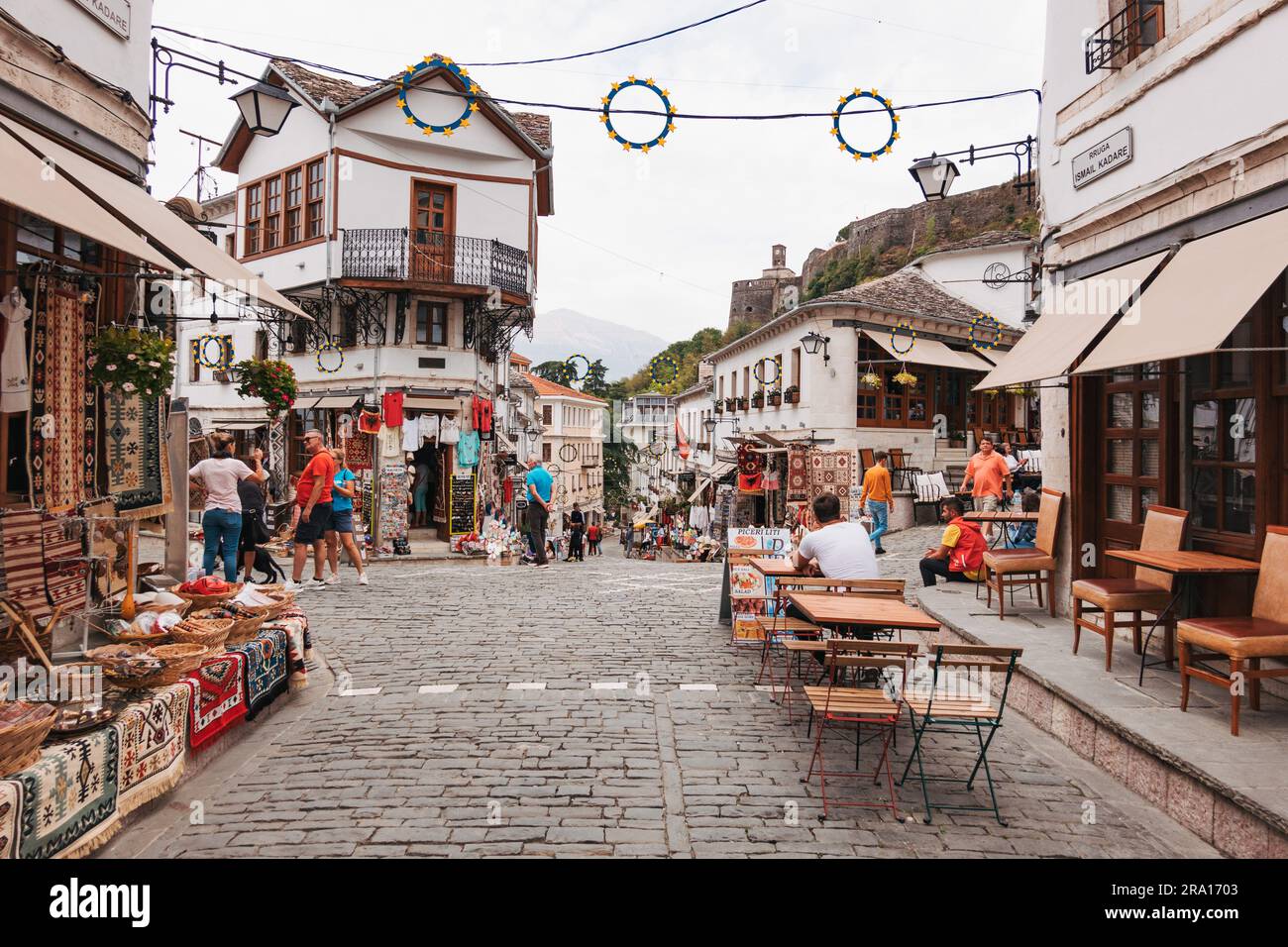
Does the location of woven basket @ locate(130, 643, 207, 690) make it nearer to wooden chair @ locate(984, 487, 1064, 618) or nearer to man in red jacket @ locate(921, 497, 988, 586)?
wooden chair @ locate(984, 487, 1064, 618)

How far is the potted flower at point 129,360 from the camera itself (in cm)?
661

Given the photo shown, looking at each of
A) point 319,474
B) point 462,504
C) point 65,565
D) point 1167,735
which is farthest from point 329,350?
point 1167,735

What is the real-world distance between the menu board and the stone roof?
343 inches

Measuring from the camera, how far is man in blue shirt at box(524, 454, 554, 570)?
568 inches

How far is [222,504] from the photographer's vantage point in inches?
370

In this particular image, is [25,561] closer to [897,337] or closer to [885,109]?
[885,109]

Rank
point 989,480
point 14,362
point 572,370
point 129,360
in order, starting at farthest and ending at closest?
point 572,370
point 989,480
point 129,360
point 14,362

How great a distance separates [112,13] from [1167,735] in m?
10.1

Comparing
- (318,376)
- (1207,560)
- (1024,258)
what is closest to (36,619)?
(1207,560)

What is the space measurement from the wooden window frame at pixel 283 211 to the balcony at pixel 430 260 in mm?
1063

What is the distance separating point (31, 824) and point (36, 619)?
98.0 inches

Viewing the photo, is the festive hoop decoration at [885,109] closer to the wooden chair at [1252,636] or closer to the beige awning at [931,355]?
the wooden chair at [1252,636]

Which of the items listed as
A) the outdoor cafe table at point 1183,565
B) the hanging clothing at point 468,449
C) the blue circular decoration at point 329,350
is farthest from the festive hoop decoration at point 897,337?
the outdoor cafe table at point 1183,565
